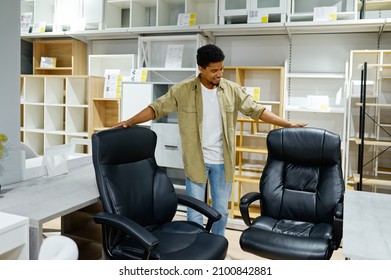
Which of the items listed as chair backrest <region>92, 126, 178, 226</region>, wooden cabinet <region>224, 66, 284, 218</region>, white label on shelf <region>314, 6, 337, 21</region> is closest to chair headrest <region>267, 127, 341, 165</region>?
chair backrest <region>92, 126, 178, 226</region>

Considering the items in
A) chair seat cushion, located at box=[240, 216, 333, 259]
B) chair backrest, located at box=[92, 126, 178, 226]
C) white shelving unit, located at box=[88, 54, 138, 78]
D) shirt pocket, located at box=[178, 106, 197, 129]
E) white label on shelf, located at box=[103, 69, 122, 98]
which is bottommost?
chair seat cushion, located at box=[240, 216, 333, 259]

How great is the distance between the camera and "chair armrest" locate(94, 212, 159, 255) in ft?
5.31

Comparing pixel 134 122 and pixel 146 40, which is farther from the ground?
pixel 146 40

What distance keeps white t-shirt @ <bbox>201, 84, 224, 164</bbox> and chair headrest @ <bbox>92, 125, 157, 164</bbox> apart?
351mm

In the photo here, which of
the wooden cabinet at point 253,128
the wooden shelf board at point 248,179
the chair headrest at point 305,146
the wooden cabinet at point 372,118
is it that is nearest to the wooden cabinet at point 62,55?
the wooden cabinet at point 253,128

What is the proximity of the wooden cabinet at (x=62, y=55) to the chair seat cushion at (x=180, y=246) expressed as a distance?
9.77ft

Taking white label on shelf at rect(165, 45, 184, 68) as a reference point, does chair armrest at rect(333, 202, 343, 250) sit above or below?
below

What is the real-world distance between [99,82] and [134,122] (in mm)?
2234

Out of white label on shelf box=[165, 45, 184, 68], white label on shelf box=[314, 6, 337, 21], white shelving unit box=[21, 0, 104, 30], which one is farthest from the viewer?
white shelving unit box=[21, 0, 104, 30]

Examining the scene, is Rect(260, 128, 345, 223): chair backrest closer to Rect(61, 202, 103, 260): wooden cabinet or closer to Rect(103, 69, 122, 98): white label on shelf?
Rect(61, 202, 103, 260): wooden cabinet

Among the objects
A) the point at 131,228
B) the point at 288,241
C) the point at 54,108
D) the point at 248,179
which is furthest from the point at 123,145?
the point at 54,108

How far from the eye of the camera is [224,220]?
2.52m
